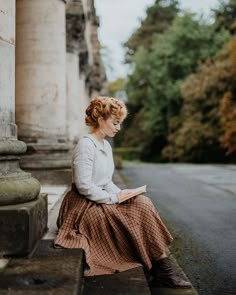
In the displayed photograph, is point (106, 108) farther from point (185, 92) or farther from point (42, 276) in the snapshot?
point (185, 92)

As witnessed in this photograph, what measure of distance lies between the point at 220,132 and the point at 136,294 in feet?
111

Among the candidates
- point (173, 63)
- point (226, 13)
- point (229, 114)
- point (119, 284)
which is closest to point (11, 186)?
point (119, 284)

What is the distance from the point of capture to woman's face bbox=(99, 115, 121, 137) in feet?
13.4

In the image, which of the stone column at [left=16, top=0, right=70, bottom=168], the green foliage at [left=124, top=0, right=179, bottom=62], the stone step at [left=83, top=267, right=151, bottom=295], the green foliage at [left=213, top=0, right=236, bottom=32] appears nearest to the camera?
the stone step at [left=83, top=267, right=151, bottom=295]

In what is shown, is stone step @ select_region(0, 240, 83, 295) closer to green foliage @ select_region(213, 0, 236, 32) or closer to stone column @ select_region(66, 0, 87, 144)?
stone column @ select_region(66, 0, 87, 144)

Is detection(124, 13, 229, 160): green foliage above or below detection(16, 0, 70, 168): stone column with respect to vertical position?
above

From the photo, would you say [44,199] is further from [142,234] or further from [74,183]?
[142,234]

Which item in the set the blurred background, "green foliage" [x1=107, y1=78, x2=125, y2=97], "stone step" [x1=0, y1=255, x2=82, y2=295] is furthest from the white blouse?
"green foliage" [x1=107, y1=78, x2=125, y2=97]

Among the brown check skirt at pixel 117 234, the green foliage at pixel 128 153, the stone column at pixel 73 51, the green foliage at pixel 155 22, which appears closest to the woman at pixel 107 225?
the brown check skirt at pixel 117 234

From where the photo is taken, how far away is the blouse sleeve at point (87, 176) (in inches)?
154

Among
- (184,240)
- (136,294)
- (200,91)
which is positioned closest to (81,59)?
(184,240)

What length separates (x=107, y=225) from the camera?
12.6 feet

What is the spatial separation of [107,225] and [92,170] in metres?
0.49

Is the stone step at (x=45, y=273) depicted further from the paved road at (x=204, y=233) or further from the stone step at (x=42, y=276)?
the paved road at (x=204, y=233)
